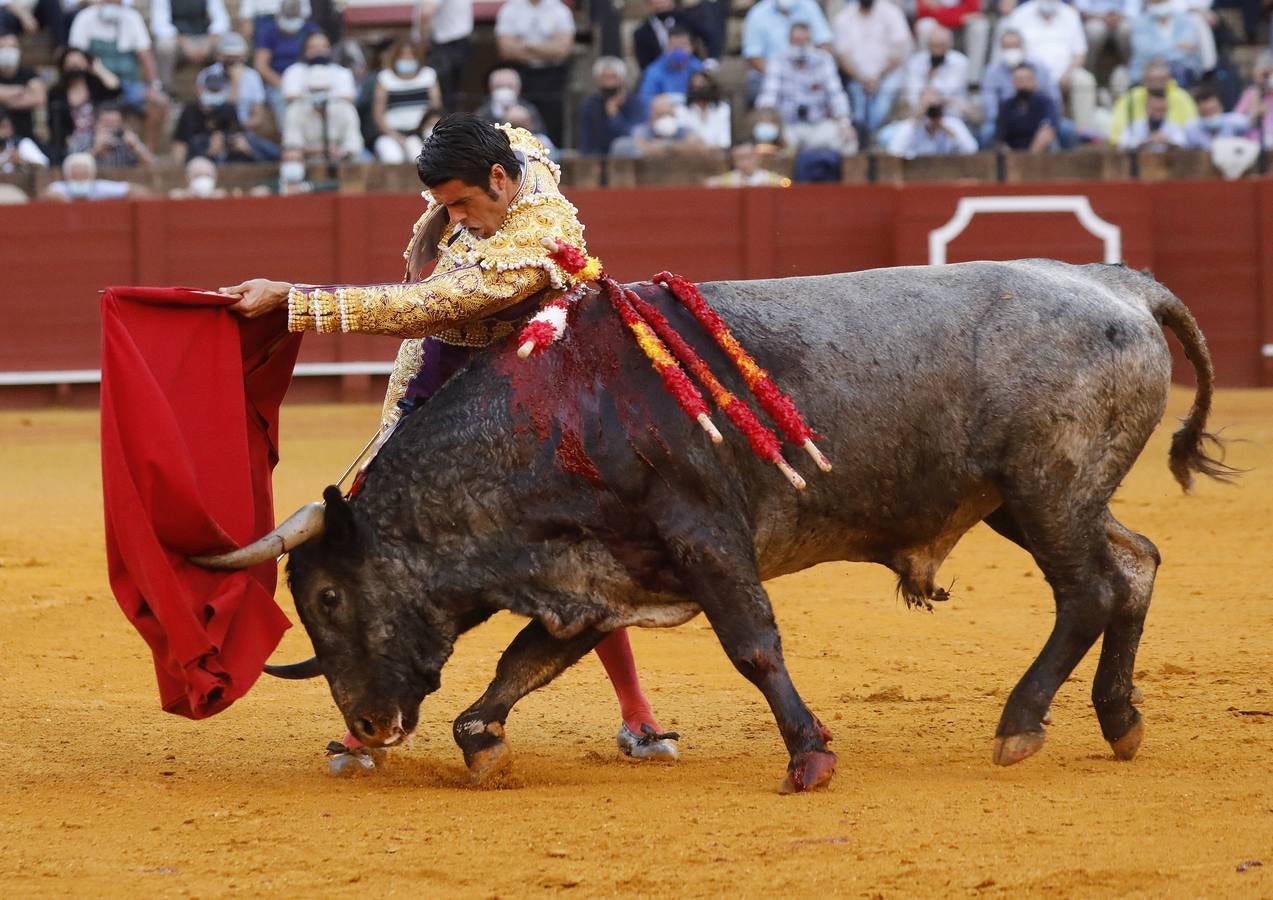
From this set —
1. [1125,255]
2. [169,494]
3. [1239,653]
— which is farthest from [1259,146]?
[169,494]

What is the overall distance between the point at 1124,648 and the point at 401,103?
350 inches

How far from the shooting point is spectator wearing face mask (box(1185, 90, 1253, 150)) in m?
11.6

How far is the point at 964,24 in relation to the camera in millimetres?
12086

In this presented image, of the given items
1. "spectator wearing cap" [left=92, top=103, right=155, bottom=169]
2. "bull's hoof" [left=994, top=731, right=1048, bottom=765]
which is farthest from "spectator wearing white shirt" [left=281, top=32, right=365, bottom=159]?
"bull's hoof" [left=994, top=731, right=1048, bottom=765]

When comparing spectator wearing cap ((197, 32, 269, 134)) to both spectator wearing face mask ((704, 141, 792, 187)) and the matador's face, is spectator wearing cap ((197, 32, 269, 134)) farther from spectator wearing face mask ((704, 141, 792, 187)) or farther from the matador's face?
the matador's face

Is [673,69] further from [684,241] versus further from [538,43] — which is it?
[684,241]

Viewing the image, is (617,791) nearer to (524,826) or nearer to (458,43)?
(524,826)

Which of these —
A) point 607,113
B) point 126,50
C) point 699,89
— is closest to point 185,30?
point 126,50

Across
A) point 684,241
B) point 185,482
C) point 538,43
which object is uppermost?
point 538,43

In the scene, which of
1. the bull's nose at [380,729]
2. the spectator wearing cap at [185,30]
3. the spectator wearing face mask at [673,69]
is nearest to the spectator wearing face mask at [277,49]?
the spectator wearing cap at [185,30]

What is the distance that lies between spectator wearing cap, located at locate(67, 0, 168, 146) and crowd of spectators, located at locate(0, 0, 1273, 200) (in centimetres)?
1

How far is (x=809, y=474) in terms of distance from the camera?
3744 millimetres

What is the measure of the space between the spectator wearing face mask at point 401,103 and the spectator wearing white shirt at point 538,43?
23.1 inches

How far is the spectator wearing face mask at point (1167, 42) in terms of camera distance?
11.7 m
